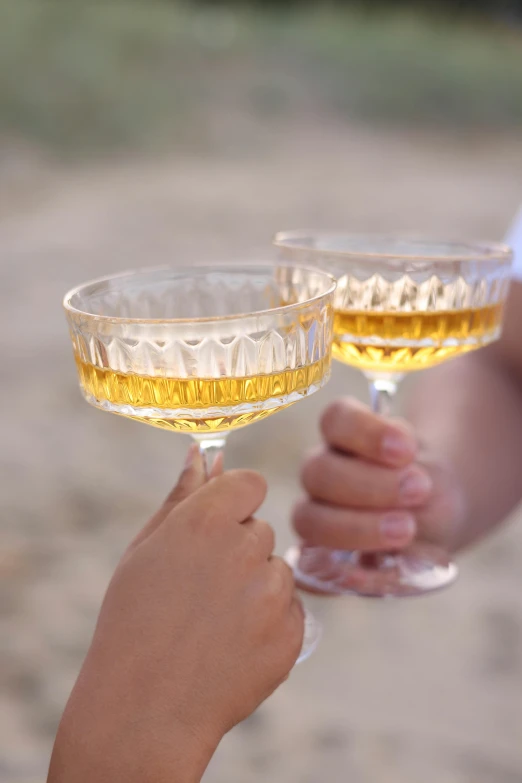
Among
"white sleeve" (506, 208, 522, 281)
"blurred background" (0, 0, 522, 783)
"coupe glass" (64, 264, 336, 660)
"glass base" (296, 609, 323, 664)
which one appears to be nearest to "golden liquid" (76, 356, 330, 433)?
"coupe glass" (64, 264, 336, 660)

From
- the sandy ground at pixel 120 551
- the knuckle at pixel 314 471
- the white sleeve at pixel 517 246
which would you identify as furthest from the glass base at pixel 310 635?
the sandy ground at pixel 120 551

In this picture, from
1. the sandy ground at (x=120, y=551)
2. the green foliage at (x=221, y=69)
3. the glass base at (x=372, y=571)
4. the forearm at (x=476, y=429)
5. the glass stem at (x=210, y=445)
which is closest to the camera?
the glass stem at (x=210, y=445)

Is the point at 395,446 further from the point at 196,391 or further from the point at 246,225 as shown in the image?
the point at 246,225

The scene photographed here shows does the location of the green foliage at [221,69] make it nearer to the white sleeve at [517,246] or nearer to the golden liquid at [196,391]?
the white sleeve at [517,246]

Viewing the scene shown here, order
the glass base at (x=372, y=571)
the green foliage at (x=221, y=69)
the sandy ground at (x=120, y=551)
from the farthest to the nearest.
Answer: the green foliage at (x=221, y=69) < the sandy ground at (x=120, y=551) < the glass base at (x=372, y=571)

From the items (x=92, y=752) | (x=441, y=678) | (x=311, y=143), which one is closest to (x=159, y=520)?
(x=92, y=752)

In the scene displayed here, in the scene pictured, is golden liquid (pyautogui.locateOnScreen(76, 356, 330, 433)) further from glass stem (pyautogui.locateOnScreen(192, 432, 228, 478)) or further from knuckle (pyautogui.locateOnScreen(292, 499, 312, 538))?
knuckle (pyautogui.locateOnScreen(292, 499, 312, 538))
